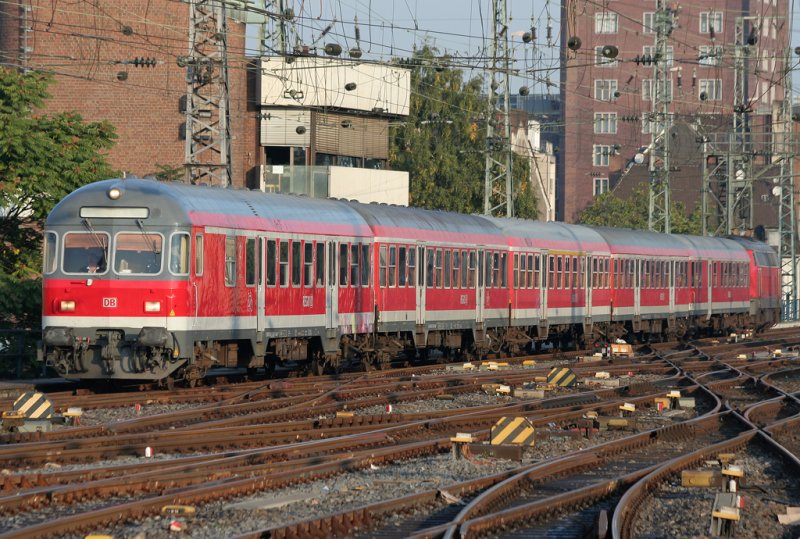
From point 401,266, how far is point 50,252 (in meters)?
9.11

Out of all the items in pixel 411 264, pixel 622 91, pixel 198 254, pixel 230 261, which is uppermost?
pixel 622 91

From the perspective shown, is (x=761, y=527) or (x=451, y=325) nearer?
(x=761, y=527)

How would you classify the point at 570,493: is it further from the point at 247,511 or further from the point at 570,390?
the point at 570,390

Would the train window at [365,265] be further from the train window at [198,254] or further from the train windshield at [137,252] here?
the train windshield at [137,252]

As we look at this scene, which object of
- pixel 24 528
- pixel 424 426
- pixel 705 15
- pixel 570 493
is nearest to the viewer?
pixel 24 528

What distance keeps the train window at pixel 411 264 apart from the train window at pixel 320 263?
409 centimetres

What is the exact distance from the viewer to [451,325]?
30719 millimetres

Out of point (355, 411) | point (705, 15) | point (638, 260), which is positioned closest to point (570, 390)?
point (355, 411)

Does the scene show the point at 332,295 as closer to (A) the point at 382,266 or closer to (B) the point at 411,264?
(A) the point at 382,266

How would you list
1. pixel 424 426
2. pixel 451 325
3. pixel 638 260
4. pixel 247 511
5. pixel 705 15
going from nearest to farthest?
pixel 247 511 → pixel 424 426 → pixel 451 325 → pixel 638 260 → pixel 705 15

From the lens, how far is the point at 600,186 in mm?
107500

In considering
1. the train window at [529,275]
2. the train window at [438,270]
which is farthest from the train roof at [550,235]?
the train window at [438,270]

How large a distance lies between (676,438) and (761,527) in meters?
6.24

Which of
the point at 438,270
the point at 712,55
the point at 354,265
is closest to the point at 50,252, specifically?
the point at 354,265
